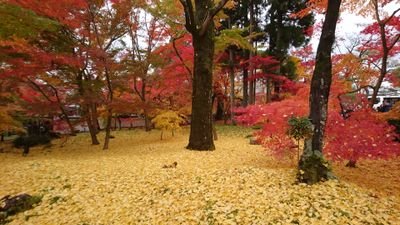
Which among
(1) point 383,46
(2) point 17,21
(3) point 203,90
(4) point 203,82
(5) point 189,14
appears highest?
(5) point 189,14

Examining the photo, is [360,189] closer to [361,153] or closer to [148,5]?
[361,153]

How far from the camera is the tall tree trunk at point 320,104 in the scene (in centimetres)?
472

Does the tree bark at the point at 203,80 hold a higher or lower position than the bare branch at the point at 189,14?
lower

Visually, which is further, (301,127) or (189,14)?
(189,14)

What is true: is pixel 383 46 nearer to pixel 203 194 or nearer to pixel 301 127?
pixel 301 127

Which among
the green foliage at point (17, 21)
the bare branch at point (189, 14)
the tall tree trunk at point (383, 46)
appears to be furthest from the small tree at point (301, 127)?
the green foliage at point (17, 21)

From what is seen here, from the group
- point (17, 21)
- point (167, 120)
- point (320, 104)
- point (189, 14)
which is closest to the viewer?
point (320, 104)

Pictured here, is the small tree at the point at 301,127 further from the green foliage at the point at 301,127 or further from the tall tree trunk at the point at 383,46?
the tall tree trunk at the point at 383,46

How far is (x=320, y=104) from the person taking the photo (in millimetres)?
4863

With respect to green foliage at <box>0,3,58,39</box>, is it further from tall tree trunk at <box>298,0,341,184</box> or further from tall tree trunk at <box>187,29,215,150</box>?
tall tree trunk at <box>298,0,341,184</box>

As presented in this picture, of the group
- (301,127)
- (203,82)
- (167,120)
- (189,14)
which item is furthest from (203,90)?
(167,120)

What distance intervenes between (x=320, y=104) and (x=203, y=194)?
8.22ft

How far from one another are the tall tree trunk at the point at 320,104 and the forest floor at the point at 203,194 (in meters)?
0.26

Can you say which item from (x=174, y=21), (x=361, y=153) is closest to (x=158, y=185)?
(x=361, y=153)
